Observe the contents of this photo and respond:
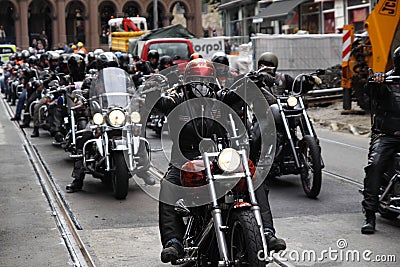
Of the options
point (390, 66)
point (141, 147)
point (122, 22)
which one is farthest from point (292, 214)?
point (122, 22)

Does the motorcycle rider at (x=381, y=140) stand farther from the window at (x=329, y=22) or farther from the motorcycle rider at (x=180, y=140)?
the window at (x=329, y=22)

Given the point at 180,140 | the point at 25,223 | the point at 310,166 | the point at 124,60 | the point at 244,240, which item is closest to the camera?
the point at 244,240

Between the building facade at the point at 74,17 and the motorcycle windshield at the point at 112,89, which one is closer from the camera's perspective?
the motorcycle windshield at the point at 112,89

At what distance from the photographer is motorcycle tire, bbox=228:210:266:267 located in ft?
17.5

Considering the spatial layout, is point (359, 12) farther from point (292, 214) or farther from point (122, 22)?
point (292, 214)

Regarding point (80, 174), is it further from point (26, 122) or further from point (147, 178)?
point (26, 122)

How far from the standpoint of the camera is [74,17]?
6900 cm

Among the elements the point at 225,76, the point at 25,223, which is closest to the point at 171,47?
the point at 25,223

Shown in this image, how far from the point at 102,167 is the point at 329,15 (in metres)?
27.4

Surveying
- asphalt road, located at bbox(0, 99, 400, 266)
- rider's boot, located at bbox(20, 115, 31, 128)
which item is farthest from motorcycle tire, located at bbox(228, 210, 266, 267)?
rider's boot, located at bbox(20, 115, 31, 128)

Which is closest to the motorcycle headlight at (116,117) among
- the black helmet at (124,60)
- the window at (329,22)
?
the black helmet at (124,60)

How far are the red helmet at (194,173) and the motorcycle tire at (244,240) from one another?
402 mm

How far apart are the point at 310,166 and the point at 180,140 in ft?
12.1

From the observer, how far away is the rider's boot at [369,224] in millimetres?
7773
